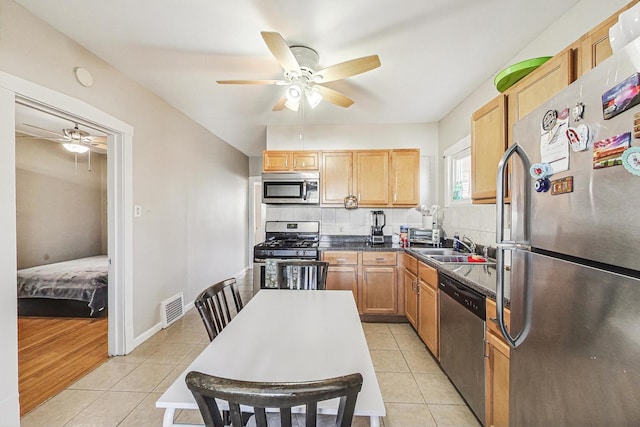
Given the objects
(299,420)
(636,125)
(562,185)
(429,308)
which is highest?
(636,125)

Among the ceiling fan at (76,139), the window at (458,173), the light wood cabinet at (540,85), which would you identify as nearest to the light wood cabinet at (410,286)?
the window at (458,173)

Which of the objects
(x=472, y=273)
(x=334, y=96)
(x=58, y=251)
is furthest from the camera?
(x=58, y=251)

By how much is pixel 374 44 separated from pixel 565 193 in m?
1.69

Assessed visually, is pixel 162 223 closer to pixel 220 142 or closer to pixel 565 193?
pixel 220 142

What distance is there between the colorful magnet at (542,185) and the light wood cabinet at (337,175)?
259 centimetres

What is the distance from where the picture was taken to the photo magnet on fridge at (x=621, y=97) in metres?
0.55

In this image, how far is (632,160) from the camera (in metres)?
0.56

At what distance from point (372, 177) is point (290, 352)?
2723mm

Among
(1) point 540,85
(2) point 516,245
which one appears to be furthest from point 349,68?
(2) point 516,245

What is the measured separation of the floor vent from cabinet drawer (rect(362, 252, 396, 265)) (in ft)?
7.53

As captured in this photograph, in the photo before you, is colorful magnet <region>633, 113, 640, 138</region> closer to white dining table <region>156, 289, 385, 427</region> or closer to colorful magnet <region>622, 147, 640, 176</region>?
colorful magnet <region>622, 147, 640, 176</region>

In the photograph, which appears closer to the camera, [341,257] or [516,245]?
[516,245]

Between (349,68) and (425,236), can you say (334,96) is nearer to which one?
(349,68)

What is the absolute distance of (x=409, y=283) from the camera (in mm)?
2844
